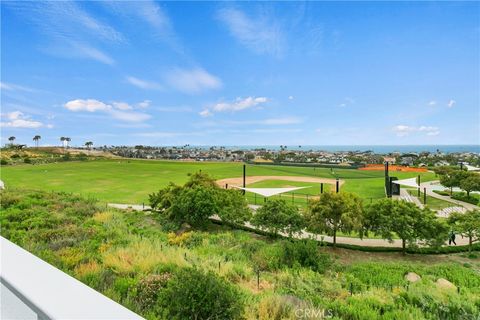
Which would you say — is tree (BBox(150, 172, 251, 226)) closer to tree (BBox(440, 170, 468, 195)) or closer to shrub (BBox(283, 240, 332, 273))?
shrub (BBox(283, 240, 332, 273))

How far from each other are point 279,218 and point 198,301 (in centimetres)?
1121

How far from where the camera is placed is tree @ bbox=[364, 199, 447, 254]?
1160 cm

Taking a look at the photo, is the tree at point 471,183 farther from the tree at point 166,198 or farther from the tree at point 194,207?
the tree at point 166,198

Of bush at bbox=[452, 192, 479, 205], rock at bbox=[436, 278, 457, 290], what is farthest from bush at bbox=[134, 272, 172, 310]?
bush at bbox=[452, 192, 479, 205]

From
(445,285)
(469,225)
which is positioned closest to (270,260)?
(445,285)

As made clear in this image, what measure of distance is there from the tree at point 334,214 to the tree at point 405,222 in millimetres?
779

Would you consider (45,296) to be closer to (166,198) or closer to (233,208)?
(233,208)

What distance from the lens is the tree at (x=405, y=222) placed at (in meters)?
11.6

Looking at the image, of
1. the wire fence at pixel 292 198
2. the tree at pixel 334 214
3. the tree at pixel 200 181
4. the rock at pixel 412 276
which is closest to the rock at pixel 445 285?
the rock at pixel 412 276

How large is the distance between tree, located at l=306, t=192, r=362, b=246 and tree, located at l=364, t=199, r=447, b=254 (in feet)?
2.56

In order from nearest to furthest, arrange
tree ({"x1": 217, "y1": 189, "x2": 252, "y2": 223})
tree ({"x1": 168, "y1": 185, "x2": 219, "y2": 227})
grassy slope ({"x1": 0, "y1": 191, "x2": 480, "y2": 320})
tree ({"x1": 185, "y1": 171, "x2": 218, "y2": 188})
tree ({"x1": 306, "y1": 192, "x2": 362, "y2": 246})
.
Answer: grassy slope ({"x1": 0, "y1": 191, "x2": 480, "y2": 320})
tree ({"x1": 306, "y1": 192, "x2": 362, "y2": 246})
tree ({"x1": 168, "y1": 185, "x2": 219, "y2": 227})
tree ({"x1": 217, "y1": 189, "x2": 252, "y2": 223})
tree ({"x1": 185, "y1": 171, "x2": 218, "y2": 188})

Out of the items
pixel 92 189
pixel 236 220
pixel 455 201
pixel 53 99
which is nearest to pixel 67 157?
pixel 92 189

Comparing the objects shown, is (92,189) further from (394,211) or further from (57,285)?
(57,285)

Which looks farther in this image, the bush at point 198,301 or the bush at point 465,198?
the bush at point 465,198
